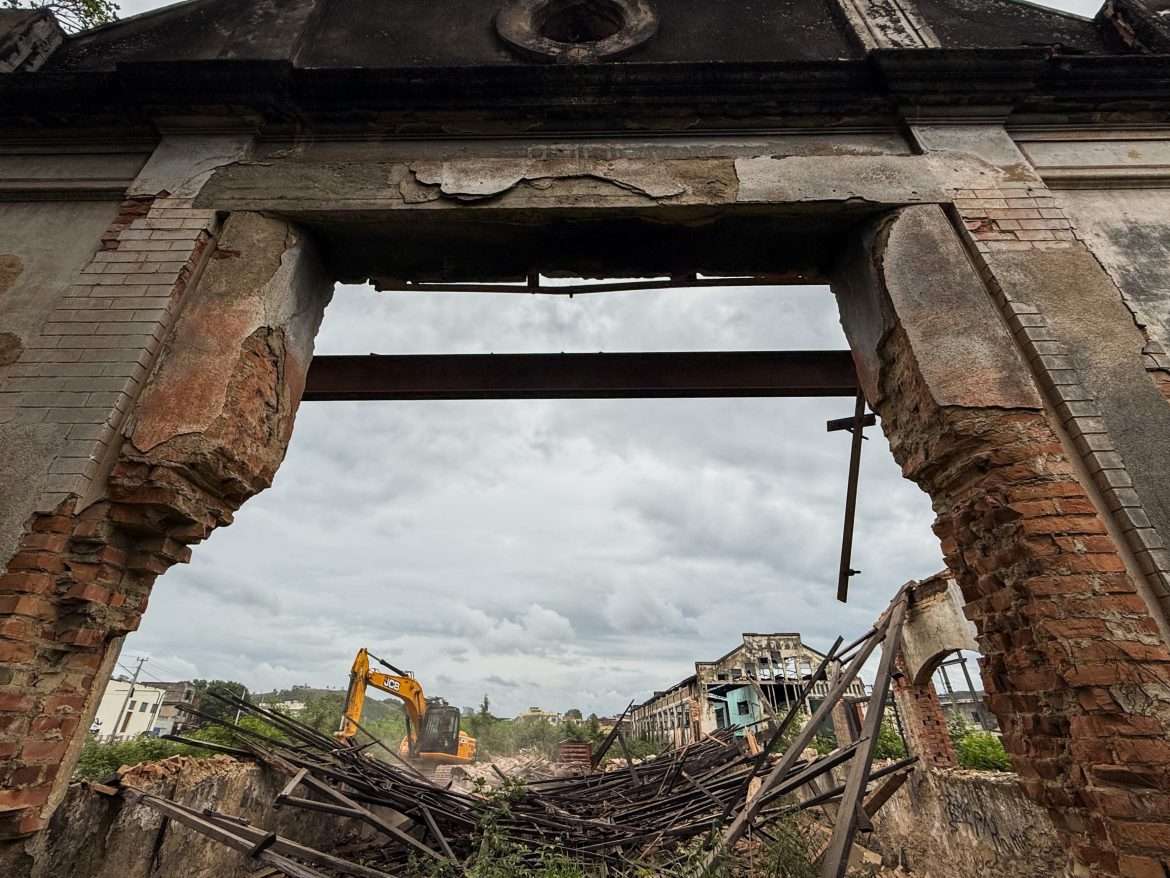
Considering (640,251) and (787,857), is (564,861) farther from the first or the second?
(640,251)

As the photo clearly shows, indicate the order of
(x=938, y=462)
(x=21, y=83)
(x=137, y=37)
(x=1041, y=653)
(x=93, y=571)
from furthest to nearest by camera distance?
(x=137, y=37), (x=21, y=83), (x=938, y=462), (x=93, y=571), (x=1041, y=653)

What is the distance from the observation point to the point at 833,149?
11.3 ft

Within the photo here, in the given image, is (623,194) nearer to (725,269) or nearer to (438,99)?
(725,269)

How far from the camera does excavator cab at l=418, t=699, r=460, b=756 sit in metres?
15.1

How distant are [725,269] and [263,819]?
19.7 ft

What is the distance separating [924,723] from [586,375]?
9.44 m

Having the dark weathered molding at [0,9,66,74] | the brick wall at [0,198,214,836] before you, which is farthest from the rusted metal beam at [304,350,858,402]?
the dark weathered molding at [0,9,66,74]

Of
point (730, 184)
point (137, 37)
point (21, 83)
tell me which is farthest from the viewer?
point (137, 37)

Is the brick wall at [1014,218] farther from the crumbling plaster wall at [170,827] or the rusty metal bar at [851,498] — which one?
the crumbling plaster wall at [170,827]

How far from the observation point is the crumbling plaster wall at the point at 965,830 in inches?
245

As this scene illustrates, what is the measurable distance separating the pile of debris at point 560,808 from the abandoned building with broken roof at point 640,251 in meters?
1.36

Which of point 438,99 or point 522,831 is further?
point 522,831

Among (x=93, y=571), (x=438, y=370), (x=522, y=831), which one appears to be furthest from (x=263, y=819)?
(x=438, y=370)

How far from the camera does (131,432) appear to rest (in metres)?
2.54
